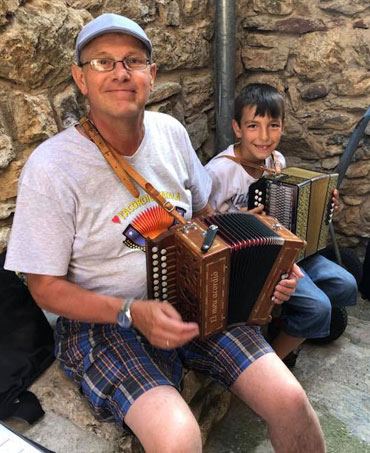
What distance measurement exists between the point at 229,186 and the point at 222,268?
28.8 inches

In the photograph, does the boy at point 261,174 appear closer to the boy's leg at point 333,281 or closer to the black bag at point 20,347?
the boy's leg at point 333,281

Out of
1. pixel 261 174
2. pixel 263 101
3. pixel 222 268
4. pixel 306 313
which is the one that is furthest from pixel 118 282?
pixel 263 101

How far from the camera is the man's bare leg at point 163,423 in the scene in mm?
1073

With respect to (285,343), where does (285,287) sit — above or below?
above

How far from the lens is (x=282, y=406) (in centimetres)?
125

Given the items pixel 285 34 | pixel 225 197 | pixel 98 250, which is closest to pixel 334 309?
pixel 225 197

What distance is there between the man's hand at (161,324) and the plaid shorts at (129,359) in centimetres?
12

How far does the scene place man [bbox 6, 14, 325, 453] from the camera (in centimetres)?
117

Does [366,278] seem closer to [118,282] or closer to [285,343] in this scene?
[285,343]

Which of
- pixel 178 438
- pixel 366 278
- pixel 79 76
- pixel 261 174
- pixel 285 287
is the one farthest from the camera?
pixel 366 278

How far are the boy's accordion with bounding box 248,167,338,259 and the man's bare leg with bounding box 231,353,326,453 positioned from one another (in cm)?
63

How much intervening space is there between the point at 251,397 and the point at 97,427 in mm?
442

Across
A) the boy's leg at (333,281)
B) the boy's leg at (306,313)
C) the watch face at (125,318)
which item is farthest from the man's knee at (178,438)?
the boy's leg at (333,281)

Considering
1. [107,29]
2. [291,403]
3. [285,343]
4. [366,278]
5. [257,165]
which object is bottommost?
[366,278]
